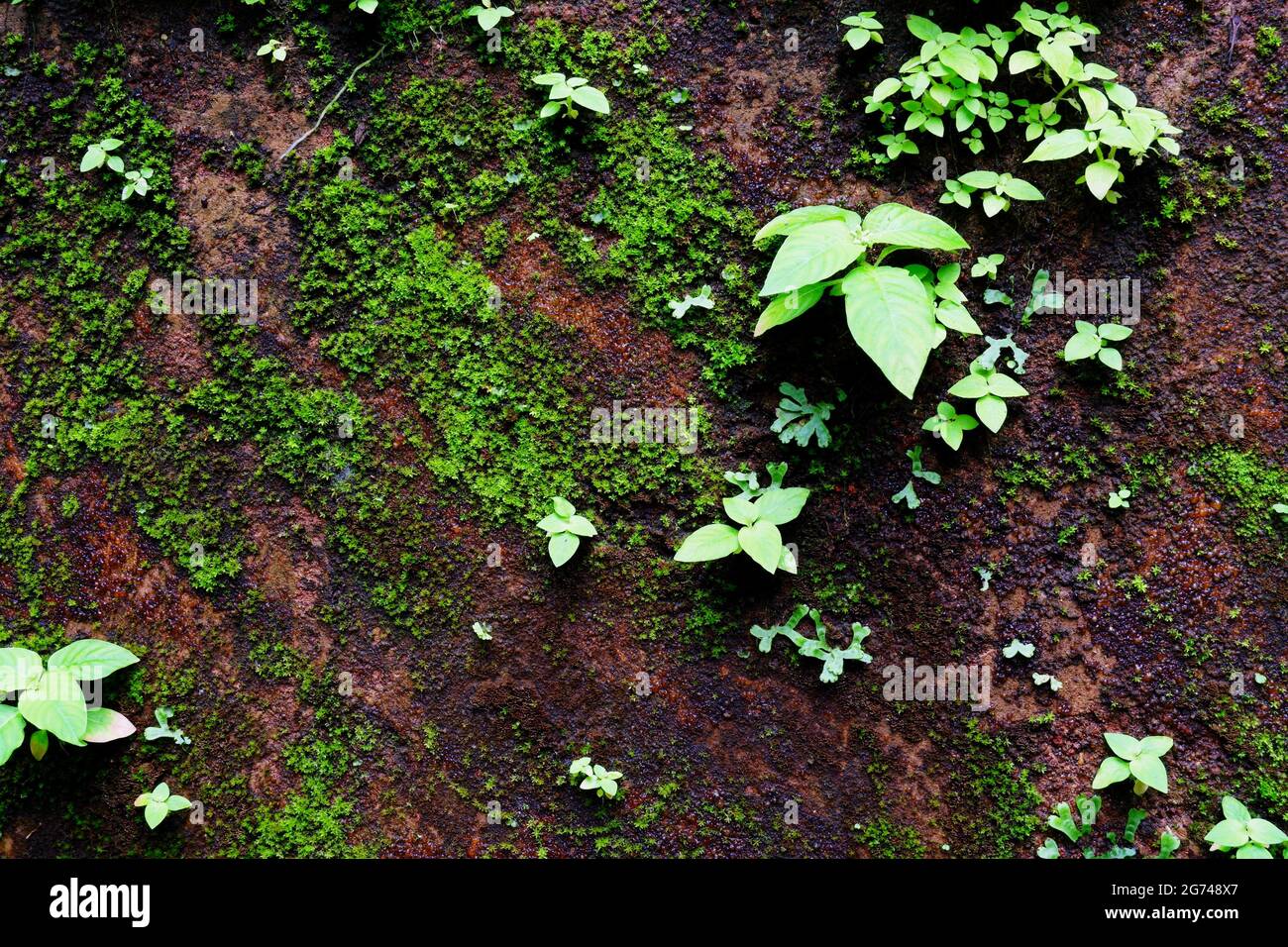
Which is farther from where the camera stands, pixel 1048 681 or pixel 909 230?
pixel 1048 681

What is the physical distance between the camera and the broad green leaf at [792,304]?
3.30 m

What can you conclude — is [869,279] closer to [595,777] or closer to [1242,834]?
[595,777]

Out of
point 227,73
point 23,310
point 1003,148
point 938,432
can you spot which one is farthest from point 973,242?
point 23,310

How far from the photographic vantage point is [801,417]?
137 inches

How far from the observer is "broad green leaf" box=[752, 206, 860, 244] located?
3.26 m

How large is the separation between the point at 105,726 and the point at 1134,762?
4.11 metres

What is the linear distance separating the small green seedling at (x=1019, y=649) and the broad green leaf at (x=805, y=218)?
5.97 feet

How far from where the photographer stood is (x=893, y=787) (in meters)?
3.39

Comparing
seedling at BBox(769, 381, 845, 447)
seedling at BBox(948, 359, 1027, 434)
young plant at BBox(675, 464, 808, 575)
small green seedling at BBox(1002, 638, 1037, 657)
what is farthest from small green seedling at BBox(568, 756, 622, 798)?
seedling at BBox(948, 359, 1027, 434)

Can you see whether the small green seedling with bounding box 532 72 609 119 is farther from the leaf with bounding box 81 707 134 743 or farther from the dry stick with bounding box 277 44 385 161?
the leaf with bounding box 81 707 134 743

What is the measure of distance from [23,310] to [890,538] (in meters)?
3.81

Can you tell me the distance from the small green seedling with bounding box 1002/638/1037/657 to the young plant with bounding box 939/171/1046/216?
A: 1.77m

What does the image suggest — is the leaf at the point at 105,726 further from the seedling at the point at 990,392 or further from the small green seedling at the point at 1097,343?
the small green seedling at the point at 1097,343

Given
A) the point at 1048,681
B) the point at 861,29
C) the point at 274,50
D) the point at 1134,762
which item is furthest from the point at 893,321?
the point at 274,50
